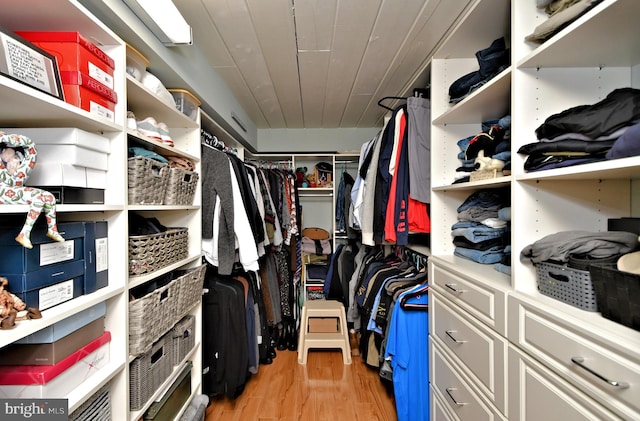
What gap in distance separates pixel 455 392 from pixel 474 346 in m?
0.28

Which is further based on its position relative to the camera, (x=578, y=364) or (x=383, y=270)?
(x=383, y=270)

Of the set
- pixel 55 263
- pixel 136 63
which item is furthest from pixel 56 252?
pixel 136 63

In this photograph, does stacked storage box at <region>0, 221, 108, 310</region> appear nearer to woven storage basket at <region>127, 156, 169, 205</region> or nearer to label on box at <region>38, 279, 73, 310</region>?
label on box at <region>38, 279, 73, 310</region>

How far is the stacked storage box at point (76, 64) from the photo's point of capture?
766 mm

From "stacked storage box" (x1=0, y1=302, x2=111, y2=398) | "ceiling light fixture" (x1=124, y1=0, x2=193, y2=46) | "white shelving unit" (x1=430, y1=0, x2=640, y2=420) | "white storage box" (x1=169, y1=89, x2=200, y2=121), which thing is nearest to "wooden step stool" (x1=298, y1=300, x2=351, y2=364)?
"white shelving unit" (x1=430, y1=0, x2=640, y2=420)

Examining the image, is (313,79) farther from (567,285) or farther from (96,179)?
(567,285)

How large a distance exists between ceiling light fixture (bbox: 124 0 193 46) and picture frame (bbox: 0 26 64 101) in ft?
1.33

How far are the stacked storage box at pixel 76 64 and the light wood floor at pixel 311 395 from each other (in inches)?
71.5

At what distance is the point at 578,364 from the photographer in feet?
1.99

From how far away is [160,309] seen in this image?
1113 mm

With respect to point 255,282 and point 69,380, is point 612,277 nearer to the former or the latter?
point 69,380

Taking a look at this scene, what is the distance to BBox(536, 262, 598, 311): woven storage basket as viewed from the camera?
26.8 inches

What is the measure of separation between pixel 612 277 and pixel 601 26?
621 millimetres

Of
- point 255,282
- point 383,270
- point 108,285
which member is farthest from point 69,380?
point 383,270
